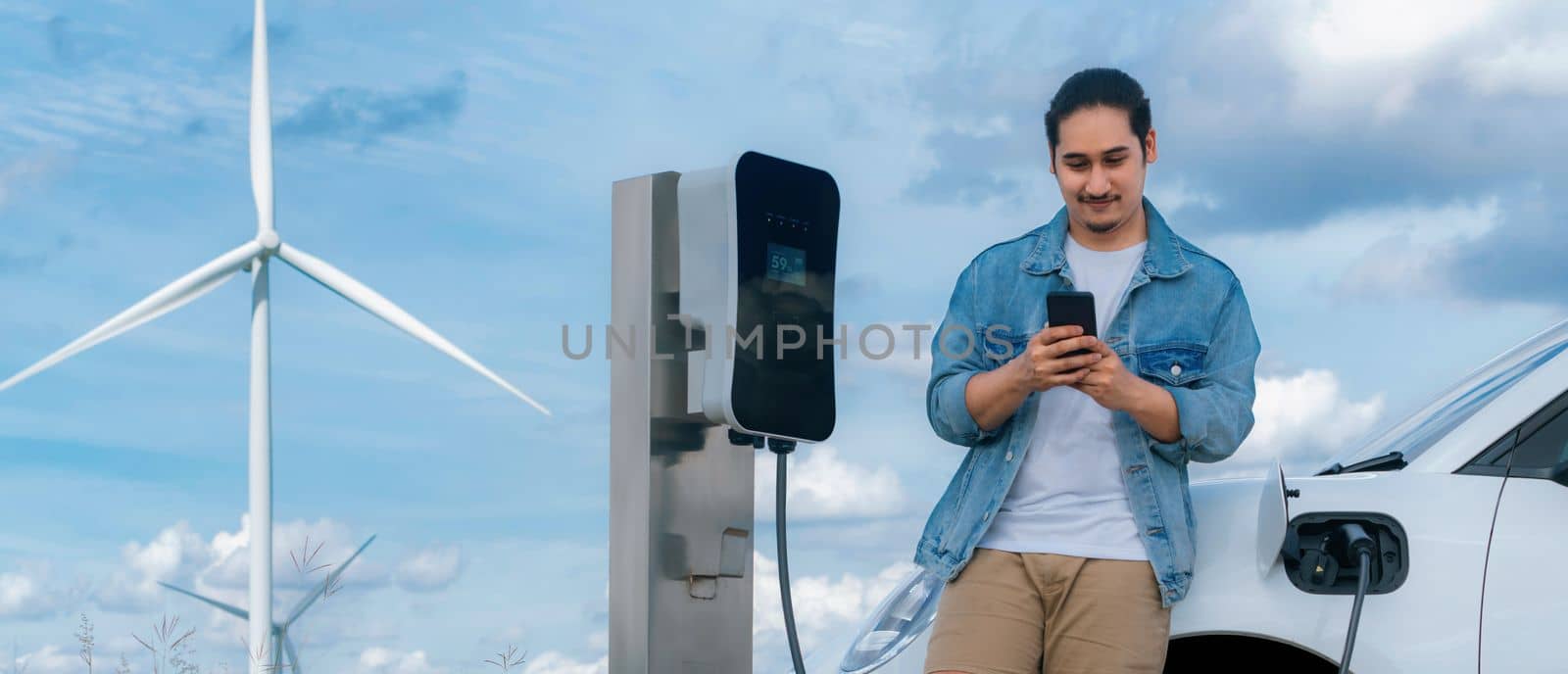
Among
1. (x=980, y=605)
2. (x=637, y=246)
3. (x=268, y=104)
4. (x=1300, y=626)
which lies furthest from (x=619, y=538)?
(x=268, y=104)

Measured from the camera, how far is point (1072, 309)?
2.41 metres

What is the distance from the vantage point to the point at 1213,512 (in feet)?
9.53

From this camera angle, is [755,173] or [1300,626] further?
[755,173]

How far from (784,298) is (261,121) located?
34.4 ft

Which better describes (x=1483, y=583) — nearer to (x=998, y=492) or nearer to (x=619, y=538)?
(x=998, y=492)

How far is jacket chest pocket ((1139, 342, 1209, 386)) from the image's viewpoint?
103 inches

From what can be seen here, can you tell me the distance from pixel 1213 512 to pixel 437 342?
856 centimetres

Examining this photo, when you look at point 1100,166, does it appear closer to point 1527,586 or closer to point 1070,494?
point 1070,494

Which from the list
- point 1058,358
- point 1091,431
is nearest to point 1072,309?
point 1058,358

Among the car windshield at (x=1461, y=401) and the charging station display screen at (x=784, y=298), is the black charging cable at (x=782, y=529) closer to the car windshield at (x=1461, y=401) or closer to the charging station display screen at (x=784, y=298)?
the charging station display screen at (x=784, y=298)

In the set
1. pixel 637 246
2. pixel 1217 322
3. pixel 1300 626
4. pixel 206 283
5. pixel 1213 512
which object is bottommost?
pixel 1300 626

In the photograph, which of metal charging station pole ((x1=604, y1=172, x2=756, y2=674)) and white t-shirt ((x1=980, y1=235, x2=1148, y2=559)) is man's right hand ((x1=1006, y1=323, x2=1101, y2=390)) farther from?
metal charging station pole ((x1=604, y1=172, x2=756, y2=674))

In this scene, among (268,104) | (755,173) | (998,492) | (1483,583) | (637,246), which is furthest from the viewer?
(268,104)

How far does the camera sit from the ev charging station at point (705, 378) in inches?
138
